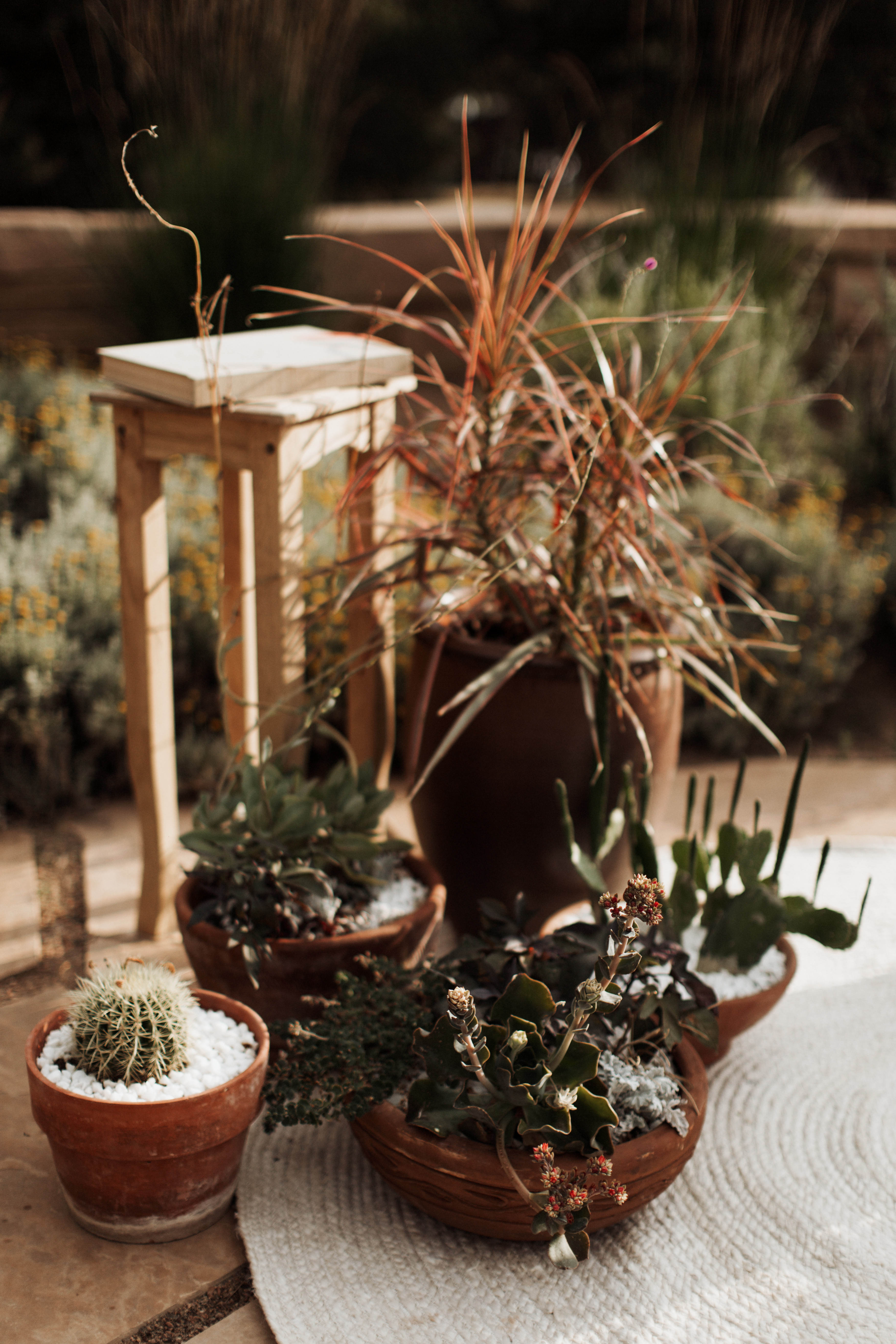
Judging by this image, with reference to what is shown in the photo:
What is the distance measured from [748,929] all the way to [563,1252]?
2.23ft

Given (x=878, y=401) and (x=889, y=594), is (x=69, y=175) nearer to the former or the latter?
(x=878, y=401)

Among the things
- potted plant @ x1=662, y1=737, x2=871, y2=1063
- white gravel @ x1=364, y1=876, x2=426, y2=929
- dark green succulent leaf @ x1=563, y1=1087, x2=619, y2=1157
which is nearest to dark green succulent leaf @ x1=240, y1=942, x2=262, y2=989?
white gravel @ x1=364, y1=876, x2=426, y2=929

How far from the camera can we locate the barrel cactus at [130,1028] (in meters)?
1.38

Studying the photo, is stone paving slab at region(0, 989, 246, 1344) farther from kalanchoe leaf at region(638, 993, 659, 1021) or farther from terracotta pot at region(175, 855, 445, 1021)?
kalanchoe leaf at region(638, 993, 659, 1021)

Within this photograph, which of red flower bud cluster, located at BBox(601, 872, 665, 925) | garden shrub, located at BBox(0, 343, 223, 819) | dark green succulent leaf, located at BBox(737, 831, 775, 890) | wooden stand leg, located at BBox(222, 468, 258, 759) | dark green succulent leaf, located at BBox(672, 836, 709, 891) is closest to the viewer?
red flower bud cluster, located at BBox(601, 872, 665, 925)

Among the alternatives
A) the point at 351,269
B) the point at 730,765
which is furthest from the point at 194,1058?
the point at 351,269

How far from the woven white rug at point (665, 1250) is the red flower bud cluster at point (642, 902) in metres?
0.54

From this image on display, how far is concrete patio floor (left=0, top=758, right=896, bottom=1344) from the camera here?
133 centimetres

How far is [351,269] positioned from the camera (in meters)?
4.32

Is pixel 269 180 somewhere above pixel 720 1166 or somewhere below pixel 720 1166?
above

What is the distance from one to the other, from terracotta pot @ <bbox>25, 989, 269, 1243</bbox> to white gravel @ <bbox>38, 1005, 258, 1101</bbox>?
0.02 metres

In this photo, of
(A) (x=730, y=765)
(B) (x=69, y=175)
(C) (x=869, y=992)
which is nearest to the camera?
(C) (x=869, y=992)

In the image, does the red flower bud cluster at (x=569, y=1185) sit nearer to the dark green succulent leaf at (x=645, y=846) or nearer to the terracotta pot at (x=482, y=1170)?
the terracotta pot at (x=482, y=1170)

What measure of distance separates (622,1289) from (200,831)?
86 cm
